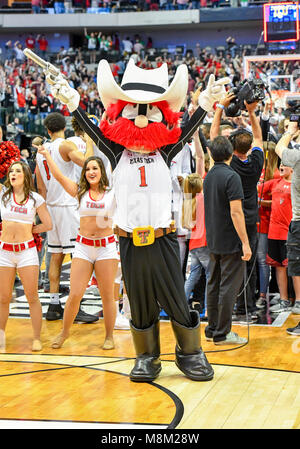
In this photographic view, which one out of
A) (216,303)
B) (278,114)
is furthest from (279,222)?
(278,114)

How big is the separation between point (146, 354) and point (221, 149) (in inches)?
69.8

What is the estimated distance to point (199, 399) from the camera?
13.9ft

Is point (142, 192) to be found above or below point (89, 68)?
below

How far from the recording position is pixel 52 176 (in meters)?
6.67

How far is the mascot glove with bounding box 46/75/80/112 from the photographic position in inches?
→ 181

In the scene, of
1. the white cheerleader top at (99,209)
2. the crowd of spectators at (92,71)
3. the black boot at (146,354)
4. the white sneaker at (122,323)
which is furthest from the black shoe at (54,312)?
the crowd of spectators at (92,71)

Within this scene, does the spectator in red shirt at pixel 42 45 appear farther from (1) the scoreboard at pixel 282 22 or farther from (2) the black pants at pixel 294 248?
(2) the black pants at pixel 294 248

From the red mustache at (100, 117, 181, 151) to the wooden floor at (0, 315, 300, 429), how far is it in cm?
153

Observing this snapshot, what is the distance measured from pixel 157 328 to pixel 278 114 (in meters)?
8.43

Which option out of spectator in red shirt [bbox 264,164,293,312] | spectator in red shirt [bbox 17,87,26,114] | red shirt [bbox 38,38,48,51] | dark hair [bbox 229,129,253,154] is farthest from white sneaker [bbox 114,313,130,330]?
red shirt [bbox 38,38,48,51]

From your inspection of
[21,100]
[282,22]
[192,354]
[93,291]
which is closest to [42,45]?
[21,100]

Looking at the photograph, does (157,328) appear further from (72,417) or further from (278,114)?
(278,114)

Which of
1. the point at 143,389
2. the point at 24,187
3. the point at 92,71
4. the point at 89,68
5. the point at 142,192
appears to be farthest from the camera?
the point at 89,68

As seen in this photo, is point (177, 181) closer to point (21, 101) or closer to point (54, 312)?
point (54, 312)
